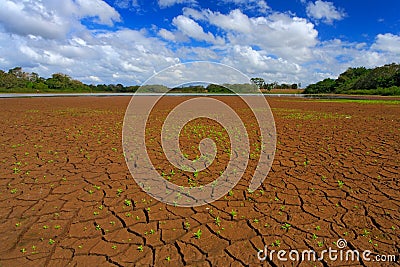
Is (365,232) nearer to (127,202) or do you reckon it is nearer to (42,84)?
(127,202)

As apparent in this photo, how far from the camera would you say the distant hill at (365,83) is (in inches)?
1751

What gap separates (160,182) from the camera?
4438 mm

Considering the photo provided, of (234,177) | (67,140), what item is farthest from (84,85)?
(234,177)

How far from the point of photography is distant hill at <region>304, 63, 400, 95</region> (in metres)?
44.5

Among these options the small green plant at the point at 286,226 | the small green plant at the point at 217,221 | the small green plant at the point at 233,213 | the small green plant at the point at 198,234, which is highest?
the small green plant at the point at 286,226

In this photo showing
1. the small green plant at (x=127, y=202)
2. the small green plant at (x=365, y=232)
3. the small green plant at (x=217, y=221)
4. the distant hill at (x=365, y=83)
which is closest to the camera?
the small green plant at (x=365, y=232)

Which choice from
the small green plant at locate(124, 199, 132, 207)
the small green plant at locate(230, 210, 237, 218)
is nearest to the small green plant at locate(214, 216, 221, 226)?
the small green plant at locate(230, 210, 237, 218)

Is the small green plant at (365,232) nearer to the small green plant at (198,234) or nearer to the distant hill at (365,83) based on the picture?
the small green plant at (198,234)

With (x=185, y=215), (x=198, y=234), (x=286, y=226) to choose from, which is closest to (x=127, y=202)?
(x=185, y=215)

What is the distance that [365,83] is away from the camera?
171 ft

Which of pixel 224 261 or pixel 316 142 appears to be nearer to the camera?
pixel 224 261

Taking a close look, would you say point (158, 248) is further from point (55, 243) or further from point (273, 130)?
point (273, 130)

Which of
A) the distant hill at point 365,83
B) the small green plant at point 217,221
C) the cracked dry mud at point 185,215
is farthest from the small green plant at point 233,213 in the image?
the distant hill at point 365,83

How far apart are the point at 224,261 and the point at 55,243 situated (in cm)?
187
